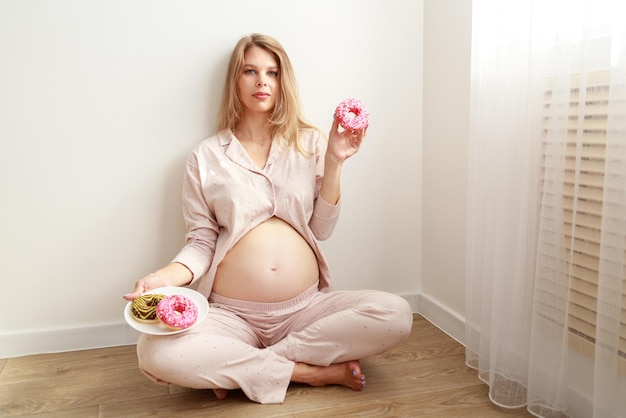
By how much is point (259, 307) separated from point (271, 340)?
0.11 metres

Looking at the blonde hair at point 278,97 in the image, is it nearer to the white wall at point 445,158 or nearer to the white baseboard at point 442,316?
the white wall at point 445,158

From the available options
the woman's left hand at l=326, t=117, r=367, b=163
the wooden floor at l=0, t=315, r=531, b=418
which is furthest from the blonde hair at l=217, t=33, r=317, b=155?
the wooden floor at l=0, t=315, r=531, b=418

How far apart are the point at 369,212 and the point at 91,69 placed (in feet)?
3.67

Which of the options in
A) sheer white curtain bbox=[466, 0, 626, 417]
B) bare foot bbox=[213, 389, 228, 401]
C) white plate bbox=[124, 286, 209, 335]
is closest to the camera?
sheer white curtain bbox=[466, 0, 626, 417]

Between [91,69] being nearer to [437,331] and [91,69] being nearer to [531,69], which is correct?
[531,69]

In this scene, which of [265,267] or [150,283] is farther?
[265,267]

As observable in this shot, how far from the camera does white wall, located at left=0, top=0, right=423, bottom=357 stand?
1793 mm

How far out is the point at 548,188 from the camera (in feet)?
4.33

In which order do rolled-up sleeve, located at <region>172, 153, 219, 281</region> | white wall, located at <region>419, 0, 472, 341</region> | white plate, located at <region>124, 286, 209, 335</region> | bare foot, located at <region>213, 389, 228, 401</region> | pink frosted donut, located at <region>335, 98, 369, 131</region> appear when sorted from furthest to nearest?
white wall, located at <region>419, 0, 472, 341</region>, rolled-up sleeve, located at <region>172, 153, 219, 281</region>, pink frosted donut, located at <region>335, 98, 369, 131</region>, bare foot, located at <region>213, 389, 228, 401</region>, white plate, located at <region>124, 286, 209, 335</region>

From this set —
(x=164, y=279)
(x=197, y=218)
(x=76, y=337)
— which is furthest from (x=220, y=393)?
(x=76, y=337)

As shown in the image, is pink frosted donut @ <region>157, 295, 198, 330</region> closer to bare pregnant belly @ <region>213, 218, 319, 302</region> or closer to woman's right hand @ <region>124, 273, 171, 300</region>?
woman's right hand @ <region>124, 273, 171, 300</region>

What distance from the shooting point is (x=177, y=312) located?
1.47m

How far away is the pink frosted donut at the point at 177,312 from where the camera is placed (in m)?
1.44

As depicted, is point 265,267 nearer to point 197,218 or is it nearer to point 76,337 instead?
point 197,218
